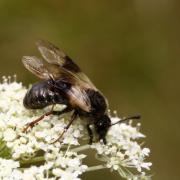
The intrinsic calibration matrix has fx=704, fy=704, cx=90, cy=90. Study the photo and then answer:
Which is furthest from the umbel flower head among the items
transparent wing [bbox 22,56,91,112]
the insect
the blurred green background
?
the blurred green background

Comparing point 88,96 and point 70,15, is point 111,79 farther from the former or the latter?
point 88,96

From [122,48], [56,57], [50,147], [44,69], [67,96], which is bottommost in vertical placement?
[50,147]

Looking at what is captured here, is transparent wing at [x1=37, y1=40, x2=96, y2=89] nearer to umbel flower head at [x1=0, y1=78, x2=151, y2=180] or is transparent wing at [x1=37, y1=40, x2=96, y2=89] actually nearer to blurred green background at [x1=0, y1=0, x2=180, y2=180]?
umbel flower head at [x1=0, y1=78, x2=151, y2=180]

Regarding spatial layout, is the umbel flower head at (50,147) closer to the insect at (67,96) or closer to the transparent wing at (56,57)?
the insect at (67,96)

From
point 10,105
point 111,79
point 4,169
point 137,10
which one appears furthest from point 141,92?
point 4,169

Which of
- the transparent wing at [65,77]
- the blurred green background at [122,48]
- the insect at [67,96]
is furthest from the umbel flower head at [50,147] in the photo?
the blurred green background at [122,48]

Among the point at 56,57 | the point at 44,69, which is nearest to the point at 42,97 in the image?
the point at 44,69

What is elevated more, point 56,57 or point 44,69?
point 56,57

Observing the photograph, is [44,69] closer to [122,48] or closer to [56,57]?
[56,57]
